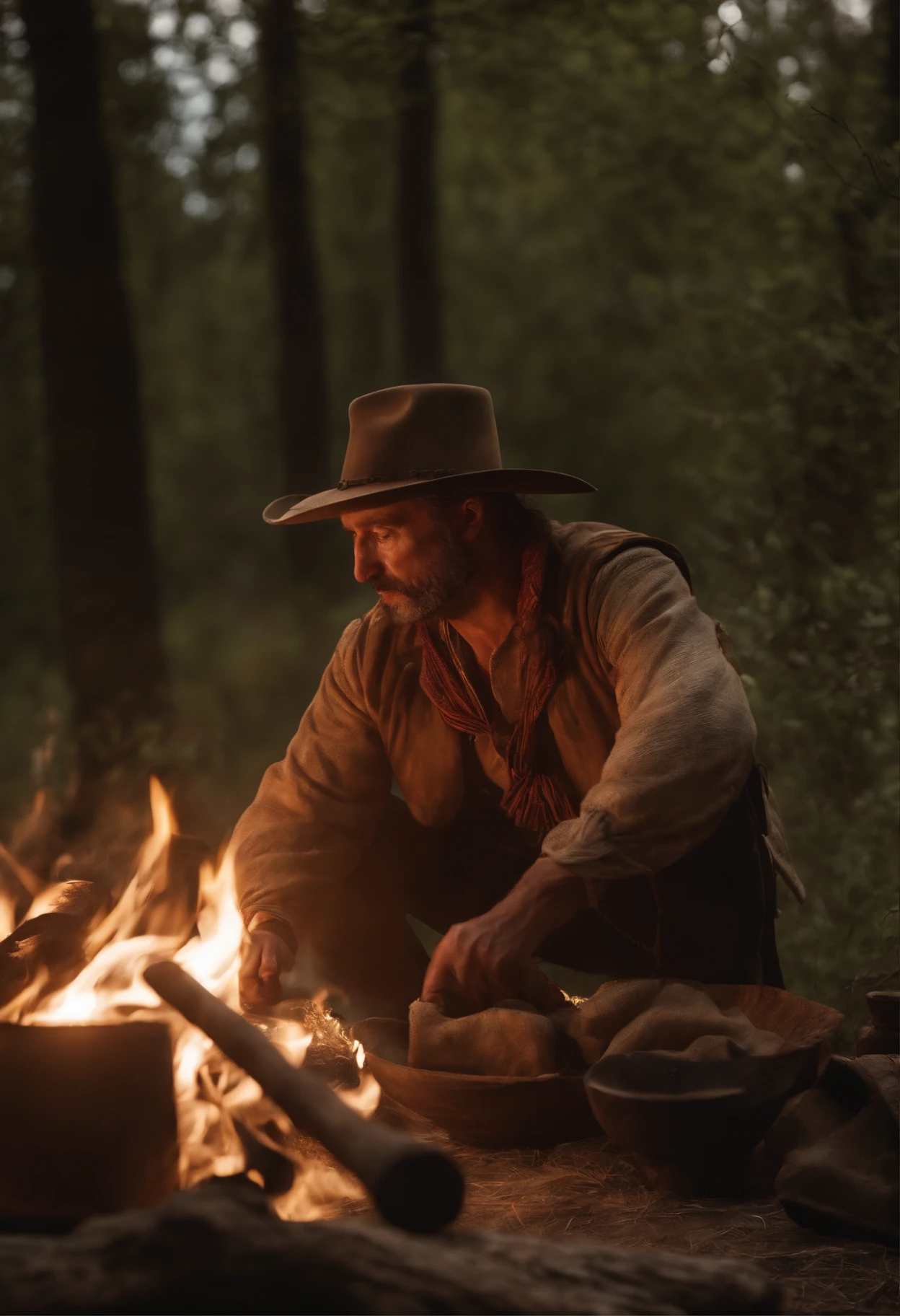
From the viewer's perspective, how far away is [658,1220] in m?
2.85

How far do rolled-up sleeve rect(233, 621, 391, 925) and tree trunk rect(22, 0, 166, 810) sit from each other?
2.84m

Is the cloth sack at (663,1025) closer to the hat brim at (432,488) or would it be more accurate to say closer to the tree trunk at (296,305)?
the hat brim at (432,488)

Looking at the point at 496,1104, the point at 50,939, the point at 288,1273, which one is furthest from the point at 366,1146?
the point at 50,939

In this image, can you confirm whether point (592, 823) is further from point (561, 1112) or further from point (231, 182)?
point (231, 182)

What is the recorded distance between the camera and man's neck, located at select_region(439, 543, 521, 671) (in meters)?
3.72

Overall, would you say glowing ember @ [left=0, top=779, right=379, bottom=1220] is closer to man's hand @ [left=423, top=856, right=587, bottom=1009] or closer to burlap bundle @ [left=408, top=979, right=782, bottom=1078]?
burlap bundle @ [left=408, top=979, right=782, bottom=1078]

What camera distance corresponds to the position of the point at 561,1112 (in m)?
3.18

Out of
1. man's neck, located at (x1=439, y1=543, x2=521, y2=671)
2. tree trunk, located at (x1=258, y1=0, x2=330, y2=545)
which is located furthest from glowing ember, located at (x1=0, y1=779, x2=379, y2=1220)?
tree trunk, located at (x1=258, y1=0, x2=330, y2=545)

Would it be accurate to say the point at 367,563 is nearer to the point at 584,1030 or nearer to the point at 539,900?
the point at 539,900

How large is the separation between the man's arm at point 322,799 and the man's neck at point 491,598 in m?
0.37

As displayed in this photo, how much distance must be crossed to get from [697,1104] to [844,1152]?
32 centimetres

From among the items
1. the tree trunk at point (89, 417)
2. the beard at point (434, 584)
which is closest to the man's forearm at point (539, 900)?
the beard at point (434, 584)

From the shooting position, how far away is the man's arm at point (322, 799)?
3.83 metres

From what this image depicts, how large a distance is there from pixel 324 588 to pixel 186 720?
3.90 m
